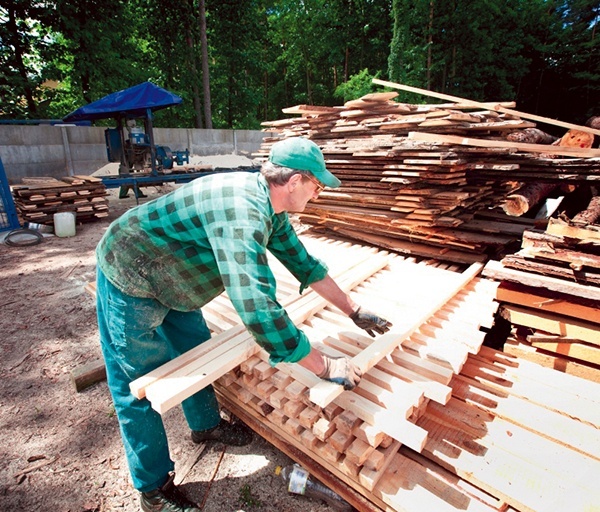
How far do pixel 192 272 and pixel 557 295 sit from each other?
2698 millimetres

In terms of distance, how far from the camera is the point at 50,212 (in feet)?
27.2

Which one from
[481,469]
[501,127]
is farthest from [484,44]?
[481,469]

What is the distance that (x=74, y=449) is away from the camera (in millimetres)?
2629

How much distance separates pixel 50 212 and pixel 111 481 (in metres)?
7.94

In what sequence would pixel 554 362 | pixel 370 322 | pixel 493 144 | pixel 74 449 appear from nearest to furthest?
pixel 370 322, pixel 74 449, pixel 554 362, pixel 493 144

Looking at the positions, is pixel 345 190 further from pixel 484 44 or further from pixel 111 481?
pixel 484 44

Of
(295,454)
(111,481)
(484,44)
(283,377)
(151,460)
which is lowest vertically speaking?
(111,481)

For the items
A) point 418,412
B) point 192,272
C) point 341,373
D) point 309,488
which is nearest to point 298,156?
point 192,272

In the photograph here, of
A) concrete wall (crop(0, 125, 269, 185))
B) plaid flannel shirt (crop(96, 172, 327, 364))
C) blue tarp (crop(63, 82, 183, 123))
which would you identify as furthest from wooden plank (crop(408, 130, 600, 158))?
concrete wall (crop(0, 125, 269, 185))

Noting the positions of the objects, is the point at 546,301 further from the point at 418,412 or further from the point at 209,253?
the point at 209,253

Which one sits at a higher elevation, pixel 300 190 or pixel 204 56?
pixel 204 56

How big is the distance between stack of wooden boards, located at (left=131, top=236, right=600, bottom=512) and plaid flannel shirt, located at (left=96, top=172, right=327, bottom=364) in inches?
17.9

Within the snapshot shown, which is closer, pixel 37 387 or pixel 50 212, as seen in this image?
pixel 37 387

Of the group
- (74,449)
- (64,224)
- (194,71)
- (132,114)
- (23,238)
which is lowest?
(74,449)
